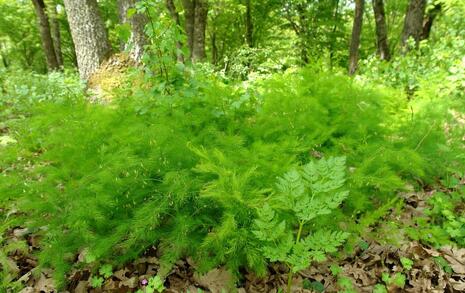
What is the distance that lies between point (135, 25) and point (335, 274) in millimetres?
5057

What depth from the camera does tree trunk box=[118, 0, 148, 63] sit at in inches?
223

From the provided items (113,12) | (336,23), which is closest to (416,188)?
(336,23)

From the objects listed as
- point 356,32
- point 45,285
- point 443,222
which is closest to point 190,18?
point 356,32

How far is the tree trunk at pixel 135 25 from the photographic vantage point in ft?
18.6

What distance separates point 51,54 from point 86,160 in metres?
11.5

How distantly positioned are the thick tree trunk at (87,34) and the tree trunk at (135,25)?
0.43 meters

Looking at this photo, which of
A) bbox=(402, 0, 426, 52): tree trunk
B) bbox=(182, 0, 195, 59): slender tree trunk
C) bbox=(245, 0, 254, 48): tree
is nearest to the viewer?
bbox=(402, 0, 426, 52): tree trunk

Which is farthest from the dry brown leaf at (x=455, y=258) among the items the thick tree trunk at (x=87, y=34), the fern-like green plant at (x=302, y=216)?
the thick tree trunk at (x=87, y=34)

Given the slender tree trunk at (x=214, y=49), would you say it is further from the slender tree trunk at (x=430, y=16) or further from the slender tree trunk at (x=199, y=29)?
the slender tree trunk at (x=430, y=16)

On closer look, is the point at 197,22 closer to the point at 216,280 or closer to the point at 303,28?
the point at 303,28

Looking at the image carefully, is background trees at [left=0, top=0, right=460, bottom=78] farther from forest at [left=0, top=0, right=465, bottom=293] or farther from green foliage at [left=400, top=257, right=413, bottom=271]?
green foliage at [left=400, top=257, right=413, bottom=271]

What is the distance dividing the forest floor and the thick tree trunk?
3968mm

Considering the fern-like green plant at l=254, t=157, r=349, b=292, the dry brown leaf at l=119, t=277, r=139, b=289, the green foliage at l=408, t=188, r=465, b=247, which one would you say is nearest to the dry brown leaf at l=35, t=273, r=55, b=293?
the dry brown leaf at l=119, t=277, r=139, b=289

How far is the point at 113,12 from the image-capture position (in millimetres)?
16375
